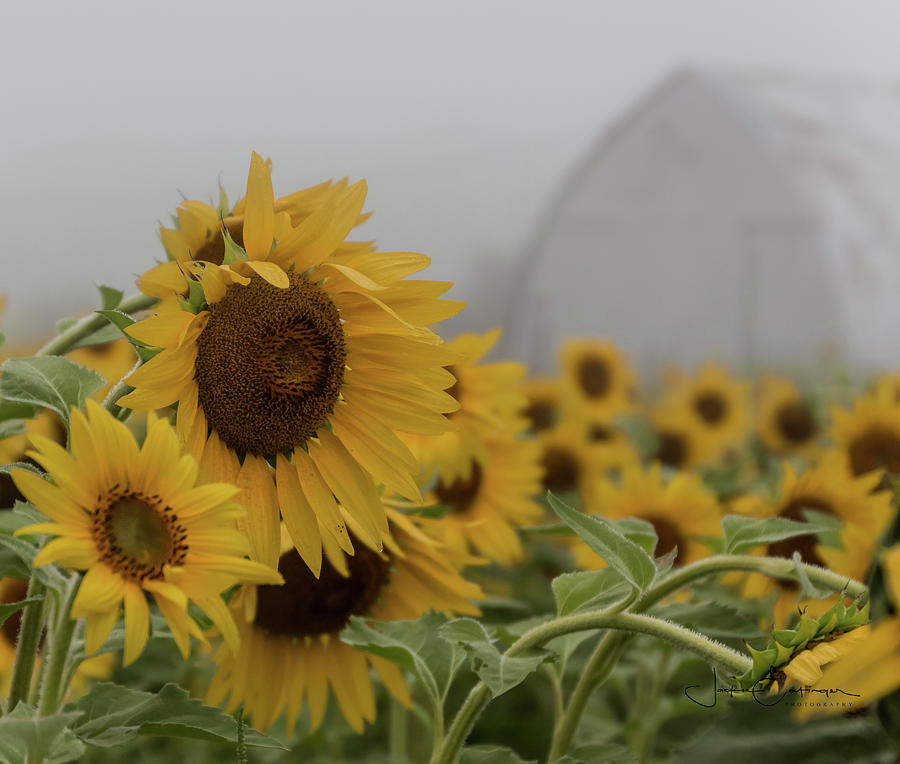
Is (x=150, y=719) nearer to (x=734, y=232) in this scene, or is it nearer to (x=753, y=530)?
(x=753, y=530)

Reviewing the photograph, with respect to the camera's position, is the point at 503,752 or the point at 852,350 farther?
the point at 852,350

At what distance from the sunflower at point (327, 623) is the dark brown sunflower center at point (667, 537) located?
427 millimetres

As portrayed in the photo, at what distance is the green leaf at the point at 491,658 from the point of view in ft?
1.61

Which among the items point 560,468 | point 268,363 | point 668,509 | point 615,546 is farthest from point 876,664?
point 560,468

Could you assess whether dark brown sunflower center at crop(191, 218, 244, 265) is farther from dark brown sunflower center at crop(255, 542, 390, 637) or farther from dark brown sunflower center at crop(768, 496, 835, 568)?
dark brown sunflower center at crop(768, 496, 835, 568)

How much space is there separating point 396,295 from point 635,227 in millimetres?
4374

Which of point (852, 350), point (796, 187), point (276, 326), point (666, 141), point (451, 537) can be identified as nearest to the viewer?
point (276, 326)

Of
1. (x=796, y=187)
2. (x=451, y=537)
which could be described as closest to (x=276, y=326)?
(x=451, y=537)

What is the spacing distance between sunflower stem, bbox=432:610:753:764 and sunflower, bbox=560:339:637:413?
1.67 m

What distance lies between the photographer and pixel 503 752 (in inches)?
23.6

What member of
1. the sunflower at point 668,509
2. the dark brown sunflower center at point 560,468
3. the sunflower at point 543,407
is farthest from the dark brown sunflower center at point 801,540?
the sunflower at point 543,407

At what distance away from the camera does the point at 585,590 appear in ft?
1.98

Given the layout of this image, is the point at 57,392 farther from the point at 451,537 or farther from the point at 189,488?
the point at 451,537

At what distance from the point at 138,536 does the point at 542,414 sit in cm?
159
